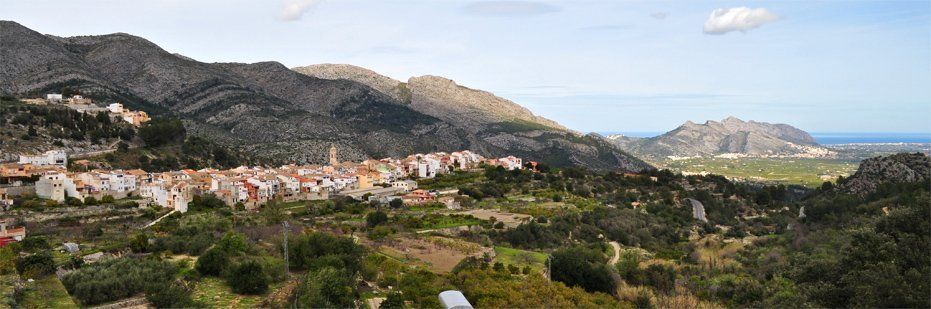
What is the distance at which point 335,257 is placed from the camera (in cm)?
1659

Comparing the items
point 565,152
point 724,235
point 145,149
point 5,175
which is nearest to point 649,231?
point 724,235

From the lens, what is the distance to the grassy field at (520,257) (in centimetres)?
2303

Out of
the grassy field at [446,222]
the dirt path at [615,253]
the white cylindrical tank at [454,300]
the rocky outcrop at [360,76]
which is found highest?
the rocky outcrop at [360,76]

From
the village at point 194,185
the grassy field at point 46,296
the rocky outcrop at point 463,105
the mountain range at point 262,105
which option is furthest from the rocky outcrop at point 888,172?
the rocky outcrop at point 463,105

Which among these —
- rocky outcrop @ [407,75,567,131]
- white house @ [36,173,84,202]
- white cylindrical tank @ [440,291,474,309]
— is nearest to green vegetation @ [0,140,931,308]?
white cylindrical tank @ [440,291,474,309]

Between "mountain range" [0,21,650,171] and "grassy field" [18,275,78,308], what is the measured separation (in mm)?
58186

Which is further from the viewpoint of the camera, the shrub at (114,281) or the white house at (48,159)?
the white house at (48,159)

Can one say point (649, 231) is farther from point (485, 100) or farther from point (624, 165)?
point (485, 100)

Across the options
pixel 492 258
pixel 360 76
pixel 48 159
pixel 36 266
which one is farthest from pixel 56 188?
pixel 360 76

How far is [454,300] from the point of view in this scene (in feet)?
45.8

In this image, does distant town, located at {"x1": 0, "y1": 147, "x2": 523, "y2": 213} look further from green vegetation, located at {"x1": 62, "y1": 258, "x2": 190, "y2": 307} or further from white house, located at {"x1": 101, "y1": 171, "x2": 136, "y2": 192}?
green vegetation, located at {"x1": 62, "y1": 258, "x2": 190, "y2": 307}

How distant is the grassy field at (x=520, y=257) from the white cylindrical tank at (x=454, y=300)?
7760 millimetres

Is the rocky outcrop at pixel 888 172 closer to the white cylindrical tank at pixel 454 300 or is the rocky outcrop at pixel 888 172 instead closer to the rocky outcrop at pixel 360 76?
the white cylindrical tank at pixel 454 300

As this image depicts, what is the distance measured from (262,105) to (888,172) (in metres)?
82.3
